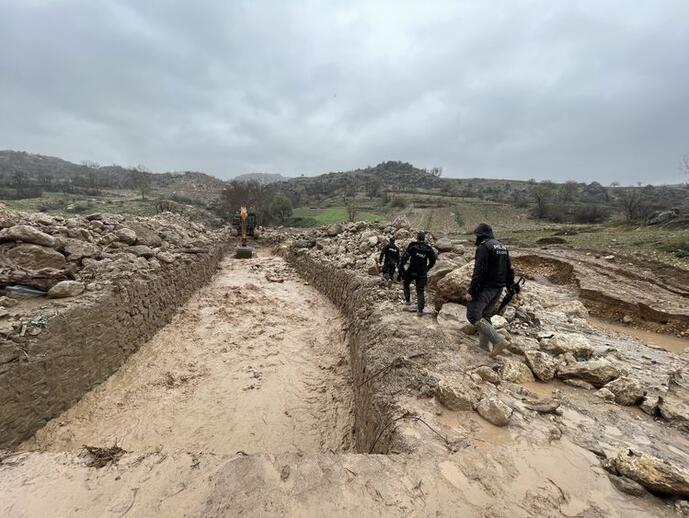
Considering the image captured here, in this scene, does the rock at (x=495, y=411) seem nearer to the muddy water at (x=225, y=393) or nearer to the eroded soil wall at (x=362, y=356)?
the eroded soil wall at (x=362, y=356)

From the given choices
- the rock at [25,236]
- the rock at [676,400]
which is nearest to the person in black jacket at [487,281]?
the rock at [676,400]

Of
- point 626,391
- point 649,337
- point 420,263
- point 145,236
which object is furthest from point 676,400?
point 145,236

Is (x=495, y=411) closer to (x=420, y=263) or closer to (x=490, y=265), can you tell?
(x=490, y=265)

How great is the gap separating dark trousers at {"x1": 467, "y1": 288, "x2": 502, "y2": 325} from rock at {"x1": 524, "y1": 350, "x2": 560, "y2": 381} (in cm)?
82

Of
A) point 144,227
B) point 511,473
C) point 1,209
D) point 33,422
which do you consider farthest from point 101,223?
point 511,473

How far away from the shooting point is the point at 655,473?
8.18 ft

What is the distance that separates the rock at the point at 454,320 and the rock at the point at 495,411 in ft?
6.41

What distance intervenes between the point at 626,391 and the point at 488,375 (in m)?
1.46

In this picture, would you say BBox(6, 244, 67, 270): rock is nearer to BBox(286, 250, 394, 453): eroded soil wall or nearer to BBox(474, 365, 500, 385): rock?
BBox(286, 250, 394, 453): eroded soil wall

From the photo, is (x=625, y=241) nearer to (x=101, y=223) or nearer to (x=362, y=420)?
(x=362, y=420)

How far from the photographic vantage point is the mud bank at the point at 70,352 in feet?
13.7

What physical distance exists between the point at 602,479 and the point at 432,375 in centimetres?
182

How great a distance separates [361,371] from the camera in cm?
555

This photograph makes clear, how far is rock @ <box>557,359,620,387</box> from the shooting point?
4.06 metres
